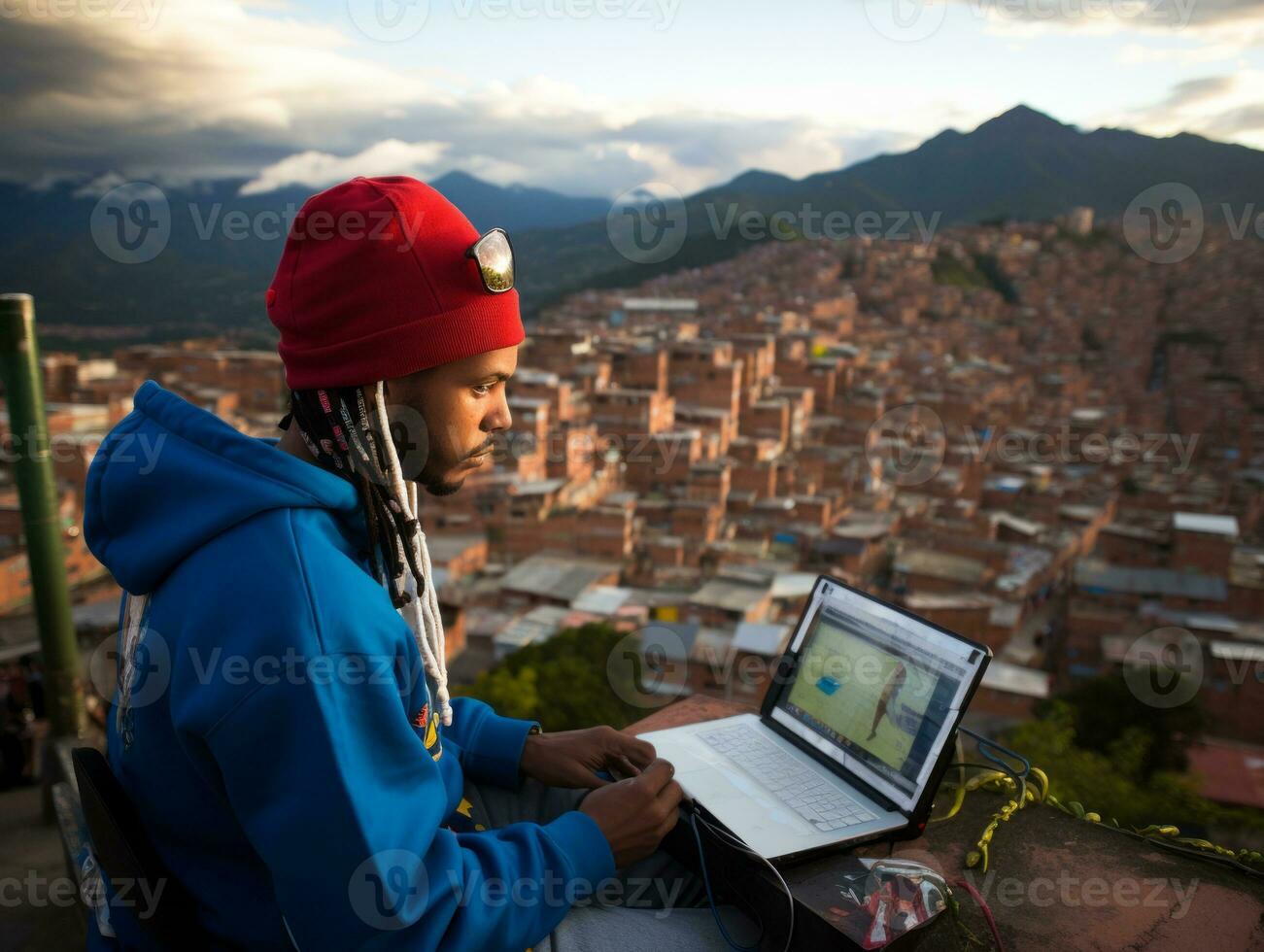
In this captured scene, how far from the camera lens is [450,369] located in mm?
1026

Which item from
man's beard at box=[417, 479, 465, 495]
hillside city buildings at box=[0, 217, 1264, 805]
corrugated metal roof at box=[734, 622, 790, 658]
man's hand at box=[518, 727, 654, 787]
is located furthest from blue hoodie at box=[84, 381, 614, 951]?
hillside city buildings at box=[0, 217, 1264, 805]

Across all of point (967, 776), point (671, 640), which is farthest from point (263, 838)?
point (671, 640)

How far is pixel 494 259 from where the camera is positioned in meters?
1.06

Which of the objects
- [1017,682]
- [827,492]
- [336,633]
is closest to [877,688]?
[336,633]

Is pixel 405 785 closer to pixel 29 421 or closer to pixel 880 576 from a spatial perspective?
pixel 29 421

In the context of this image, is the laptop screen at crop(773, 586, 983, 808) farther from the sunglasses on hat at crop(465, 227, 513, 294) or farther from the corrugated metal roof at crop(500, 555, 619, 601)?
the corrugated metal roof at crop(500, 555, 619, 601)

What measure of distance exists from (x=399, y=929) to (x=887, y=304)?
39.4m

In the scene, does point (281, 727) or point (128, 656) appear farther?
point (128, 656)

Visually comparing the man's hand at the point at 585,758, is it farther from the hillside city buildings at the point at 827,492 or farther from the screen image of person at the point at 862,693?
the hillside city buildings at the point at 827,492

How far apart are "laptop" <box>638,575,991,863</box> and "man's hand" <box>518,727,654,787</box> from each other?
0.09 meters

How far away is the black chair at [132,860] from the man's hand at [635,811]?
47 centimetres

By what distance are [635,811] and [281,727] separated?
19.9 inches

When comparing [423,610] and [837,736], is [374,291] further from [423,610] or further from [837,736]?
[837,736]

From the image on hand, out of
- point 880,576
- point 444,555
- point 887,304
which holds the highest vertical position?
point 887,304
